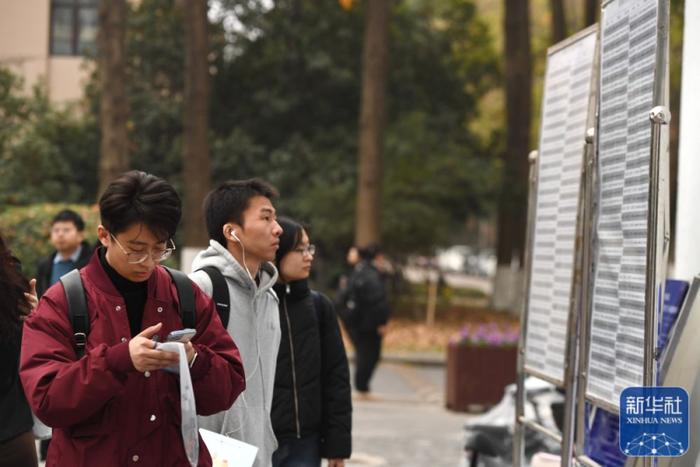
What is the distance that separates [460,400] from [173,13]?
17120 millimetres

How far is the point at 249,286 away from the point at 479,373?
11257mm

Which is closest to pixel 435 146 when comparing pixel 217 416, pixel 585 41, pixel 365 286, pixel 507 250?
pixel 507 250

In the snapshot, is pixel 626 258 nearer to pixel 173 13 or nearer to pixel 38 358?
pixel 38 358

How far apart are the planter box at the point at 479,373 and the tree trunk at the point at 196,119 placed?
700cm

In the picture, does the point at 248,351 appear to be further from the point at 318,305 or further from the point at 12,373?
the point at 318,305

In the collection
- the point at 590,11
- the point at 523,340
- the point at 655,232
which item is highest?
the point at 590,11

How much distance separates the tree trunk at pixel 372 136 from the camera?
2514 centimetres

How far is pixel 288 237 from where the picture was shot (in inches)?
258

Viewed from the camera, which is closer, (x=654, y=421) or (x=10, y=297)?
(x=654, y=421)

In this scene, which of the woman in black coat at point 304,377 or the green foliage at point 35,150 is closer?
the woman in black coat at point 304,377

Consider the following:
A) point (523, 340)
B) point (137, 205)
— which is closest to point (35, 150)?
point (523, 340)

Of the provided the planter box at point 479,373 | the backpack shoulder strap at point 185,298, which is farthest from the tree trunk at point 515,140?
Result: the backpack shoulder strap at point 185,298

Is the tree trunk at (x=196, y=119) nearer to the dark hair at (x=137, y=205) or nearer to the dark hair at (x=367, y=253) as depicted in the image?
the dark hair at (x=367, y=253)

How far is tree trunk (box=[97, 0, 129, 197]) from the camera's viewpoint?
19094mm
